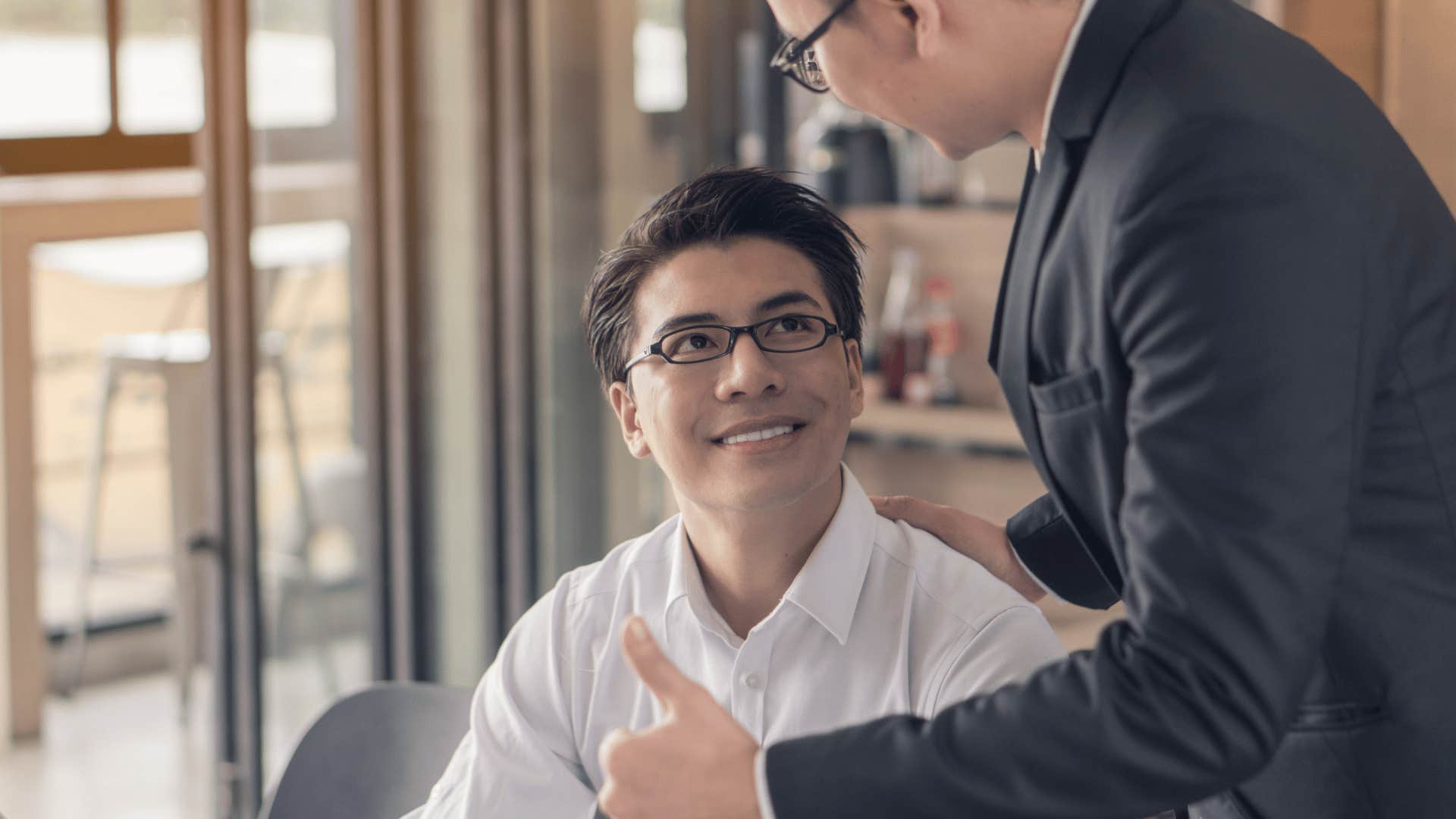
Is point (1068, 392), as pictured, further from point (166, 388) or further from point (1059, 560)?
point (166, 388)

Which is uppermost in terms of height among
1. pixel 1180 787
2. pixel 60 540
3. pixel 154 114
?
pixel 154 114

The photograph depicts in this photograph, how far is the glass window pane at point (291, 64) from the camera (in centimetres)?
272

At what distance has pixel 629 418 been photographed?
4.81 ft

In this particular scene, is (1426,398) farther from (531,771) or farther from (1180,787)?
(531,771)

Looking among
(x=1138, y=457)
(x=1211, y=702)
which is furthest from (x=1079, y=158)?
(x=1211, y=702)

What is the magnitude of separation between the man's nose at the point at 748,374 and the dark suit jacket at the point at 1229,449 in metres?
0.39

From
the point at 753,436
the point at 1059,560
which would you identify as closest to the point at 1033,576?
the point at 1059,560

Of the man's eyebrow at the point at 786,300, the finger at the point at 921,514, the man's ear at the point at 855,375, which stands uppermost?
the man's eyebrow at the point at 786,300

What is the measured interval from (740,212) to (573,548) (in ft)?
6.12

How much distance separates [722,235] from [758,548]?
296 millimetres

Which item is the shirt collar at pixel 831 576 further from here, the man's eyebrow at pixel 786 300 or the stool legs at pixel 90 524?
the stool legs at pixel 90 524

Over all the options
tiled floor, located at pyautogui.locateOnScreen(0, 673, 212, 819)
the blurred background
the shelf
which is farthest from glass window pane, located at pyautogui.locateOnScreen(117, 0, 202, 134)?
the shelf

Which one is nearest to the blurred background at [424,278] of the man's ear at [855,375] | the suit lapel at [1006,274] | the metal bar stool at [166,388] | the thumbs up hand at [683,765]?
the metal bar stool at [166,388]

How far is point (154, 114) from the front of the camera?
340 cm
